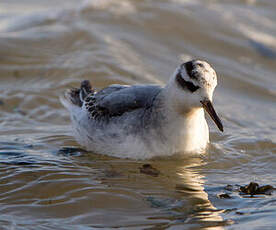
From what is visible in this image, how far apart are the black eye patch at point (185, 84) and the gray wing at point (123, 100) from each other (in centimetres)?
60

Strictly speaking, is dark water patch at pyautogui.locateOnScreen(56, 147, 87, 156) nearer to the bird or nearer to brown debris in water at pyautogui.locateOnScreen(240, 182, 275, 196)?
the bird

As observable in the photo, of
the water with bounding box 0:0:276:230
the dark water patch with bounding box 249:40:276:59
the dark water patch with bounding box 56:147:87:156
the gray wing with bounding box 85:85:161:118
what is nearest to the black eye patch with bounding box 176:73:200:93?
the gray wing with bounding box 85:85:161:118

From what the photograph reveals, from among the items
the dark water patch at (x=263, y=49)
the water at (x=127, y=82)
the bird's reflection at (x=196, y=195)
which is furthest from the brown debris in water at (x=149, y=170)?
the dark water patch at (x=263, y=49)

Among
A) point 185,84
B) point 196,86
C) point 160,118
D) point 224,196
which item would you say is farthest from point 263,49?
point 224,196

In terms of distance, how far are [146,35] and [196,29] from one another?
1277 mm

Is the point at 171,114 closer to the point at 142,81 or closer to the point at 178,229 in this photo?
the point at 178,229

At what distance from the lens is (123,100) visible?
789 cm

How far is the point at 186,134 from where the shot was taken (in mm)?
7461

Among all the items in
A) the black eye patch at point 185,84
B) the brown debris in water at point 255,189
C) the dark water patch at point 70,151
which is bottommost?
the brown debris in water at point 255,189

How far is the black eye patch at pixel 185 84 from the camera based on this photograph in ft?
23.0

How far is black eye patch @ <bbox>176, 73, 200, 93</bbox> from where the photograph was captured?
Result: 7008 millimetres

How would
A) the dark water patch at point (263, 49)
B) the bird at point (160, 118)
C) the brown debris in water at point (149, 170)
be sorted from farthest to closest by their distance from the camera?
the dark water patch at point (263, 49) < the brown debris in water at point (149, 170) < the bird at point (160, 118)

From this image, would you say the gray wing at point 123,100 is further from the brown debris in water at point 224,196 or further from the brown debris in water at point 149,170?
the brown debris in water at point 224,196

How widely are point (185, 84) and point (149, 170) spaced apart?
1.23 metres
